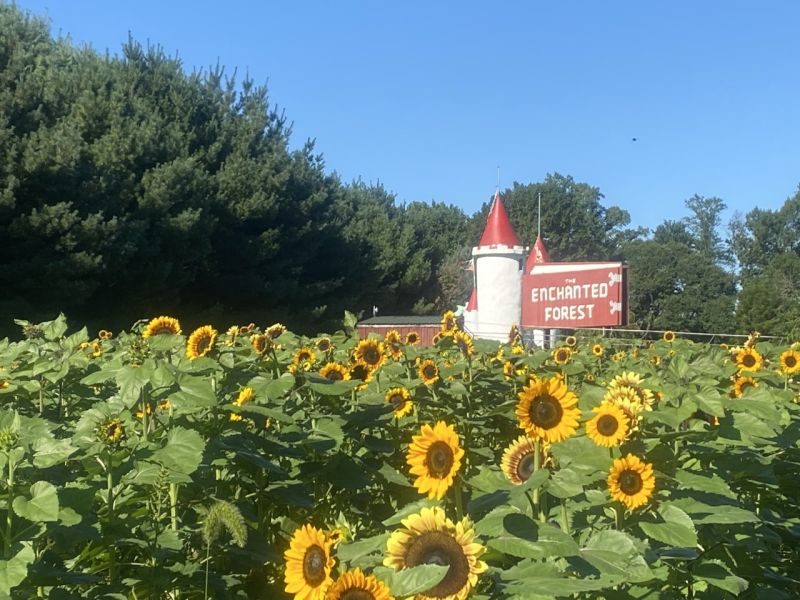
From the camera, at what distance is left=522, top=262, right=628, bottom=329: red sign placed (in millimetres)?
11492

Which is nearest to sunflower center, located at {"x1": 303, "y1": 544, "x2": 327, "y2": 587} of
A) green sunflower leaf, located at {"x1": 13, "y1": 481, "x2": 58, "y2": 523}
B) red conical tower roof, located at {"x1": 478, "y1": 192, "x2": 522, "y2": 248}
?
green sunflower leaf, located at {"x1": 13, "y1": 481, "x2": 58, "y2": 523}

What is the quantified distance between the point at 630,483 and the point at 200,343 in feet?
5.15

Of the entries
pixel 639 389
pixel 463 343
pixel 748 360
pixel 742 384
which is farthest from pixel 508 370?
pixel 639 389

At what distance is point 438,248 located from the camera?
45281mm

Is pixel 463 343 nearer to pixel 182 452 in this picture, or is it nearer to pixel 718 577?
pixel 718 577

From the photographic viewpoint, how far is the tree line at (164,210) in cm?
1930

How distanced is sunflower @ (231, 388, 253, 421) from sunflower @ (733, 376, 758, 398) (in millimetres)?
1716

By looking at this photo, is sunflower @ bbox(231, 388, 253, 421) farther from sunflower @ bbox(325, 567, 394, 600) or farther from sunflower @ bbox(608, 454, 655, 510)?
sunflower @ bbox(325, 567, 394, 600)

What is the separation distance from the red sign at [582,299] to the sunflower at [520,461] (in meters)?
9.27

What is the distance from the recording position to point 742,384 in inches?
127

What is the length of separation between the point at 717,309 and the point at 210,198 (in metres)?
43.3

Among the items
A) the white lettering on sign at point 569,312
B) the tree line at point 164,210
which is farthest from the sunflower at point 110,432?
the tree line at point 164,210

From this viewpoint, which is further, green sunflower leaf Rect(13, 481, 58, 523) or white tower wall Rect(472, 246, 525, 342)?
white tower wall Rect(472, 246, 525, 342)

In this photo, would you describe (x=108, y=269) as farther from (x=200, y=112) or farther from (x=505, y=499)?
(x=505, y=499)
